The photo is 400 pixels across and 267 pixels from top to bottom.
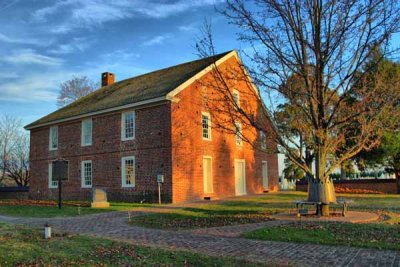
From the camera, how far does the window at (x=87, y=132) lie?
82.0 feet

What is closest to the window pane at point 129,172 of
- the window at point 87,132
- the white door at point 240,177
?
the window at point 87,132

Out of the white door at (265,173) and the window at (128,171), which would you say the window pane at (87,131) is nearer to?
the window at (128,171)

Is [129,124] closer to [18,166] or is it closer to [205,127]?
[205,127]

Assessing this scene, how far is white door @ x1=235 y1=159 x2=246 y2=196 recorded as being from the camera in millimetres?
25811

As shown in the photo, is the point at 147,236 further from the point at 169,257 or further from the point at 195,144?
the point at 195,144

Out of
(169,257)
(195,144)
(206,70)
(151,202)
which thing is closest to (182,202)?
(151,202)

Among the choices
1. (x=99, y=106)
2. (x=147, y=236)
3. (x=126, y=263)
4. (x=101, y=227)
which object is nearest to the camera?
(x=126, y=263)

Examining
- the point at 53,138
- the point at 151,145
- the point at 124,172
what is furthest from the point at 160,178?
the point at 53,138

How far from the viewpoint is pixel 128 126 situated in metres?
22.5

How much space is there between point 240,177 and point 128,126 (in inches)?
344

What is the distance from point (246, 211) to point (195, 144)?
307 inches

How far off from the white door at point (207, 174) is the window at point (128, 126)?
4.57 metres

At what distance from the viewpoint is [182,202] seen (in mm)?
19984

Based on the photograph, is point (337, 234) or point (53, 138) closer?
point (337, 234)
